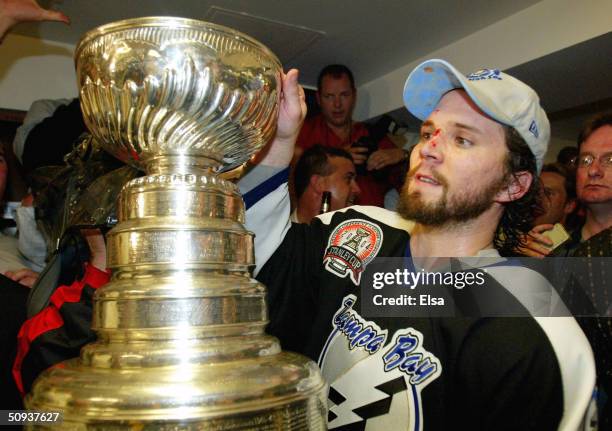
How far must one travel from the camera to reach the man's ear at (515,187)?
39.1 inches

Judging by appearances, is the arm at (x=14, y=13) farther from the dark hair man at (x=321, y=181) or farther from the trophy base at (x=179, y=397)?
the dark hair man at (x=321, y=181)

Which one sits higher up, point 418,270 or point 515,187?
point 515,187

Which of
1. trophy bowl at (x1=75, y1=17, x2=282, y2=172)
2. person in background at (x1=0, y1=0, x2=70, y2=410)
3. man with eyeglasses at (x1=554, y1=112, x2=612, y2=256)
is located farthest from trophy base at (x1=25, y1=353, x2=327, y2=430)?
man with eyeglasses at (x1=554, y1=112, x2=612, y2=256)

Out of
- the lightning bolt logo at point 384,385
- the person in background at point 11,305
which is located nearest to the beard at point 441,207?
the lightning bolt logo at point 384,385

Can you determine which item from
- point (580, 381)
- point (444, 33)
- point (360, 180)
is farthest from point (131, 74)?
point (444, 33)

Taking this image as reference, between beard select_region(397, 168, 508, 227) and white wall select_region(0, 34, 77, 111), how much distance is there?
2576 millimetres

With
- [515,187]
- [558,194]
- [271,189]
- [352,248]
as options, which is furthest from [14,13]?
[558,194]

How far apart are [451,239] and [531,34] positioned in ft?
5.98

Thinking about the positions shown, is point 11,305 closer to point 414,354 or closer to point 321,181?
point 414,354

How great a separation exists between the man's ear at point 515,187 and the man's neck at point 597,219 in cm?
57

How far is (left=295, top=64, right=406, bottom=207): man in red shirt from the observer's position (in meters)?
2.42

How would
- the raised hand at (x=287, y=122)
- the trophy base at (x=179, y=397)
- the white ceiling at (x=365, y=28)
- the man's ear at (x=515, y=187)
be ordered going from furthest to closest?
the white ceiling at (x=365, y=28), the man's ear at (x=515, y=187), the raised hand at (x=287, y=122), the trophy base at (x=179, y=397)

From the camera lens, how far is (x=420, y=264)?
836 millimetres

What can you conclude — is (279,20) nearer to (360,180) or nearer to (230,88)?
(360,180)
